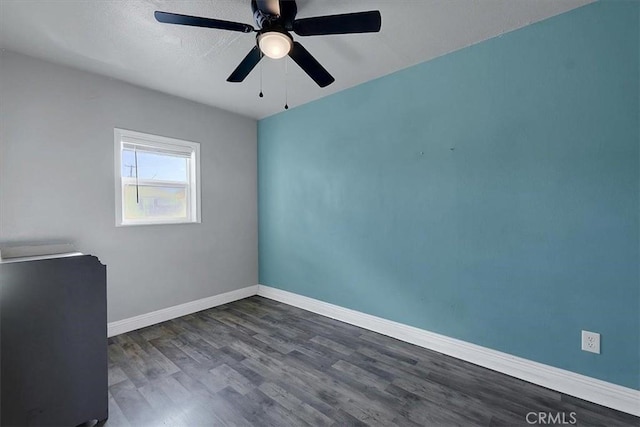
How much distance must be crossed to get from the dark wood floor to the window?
4.10 feet

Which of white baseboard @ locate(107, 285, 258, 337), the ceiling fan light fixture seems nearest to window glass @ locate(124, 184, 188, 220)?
white baseboard @ locate(107, 285, 258, 337)

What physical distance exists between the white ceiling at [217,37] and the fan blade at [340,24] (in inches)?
14.8

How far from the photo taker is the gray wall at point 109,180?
7.56 feet

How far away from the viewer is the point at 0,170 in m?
2.21

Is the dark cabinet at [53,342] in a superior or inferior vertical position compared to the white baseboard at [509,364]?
superior

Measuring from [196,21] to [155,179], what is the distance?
213 cm

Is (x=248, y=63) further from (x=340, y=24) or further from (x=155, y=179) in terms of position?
(x=155, y=179)

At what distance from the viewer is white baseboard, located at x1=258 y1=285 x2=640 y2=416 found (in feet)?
5.72

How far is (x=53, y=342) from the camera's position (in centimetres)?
152

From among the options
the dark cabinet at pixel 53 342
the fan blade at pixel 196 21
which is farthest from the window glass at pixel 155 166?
the fan blade at pixel 196 21

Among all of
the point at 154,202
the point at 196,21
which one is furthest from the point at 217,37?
the point at 154,202

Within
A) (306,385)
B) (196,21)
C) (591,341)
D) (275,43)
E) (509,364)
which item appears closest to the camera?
(196,21)

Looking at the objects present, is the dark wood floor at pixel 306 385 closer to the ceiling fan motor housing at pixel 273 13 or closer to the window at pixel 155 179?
the window at pixel 155 179

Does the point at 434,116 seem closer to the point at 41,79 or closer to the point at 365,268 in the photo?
the point at 365,268
